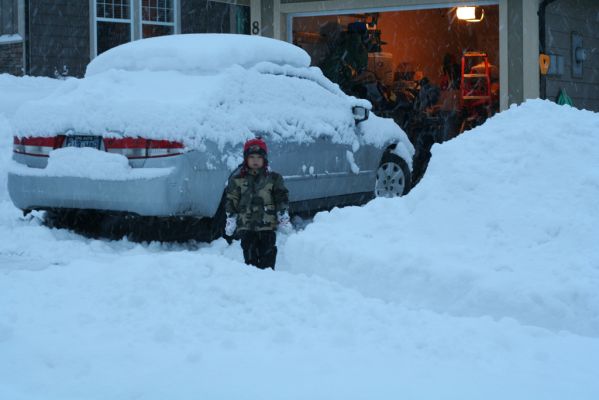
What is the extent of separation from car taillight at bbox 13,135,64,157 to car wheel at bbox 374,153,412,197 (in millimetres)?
3809

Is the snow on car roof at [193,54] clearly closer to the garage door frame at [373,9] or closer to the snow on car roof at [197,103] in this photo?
the snow on car roof at [197,103]

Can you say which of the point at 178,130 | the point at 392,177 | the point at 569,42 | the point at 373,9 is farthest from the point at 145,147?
the point at 569,42

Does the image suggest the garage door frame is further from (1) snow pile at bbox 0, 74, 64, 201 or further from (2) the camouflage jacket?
(2) the camouflage jacket

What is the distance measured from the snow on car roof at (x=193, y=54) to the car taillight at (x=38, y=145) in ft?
3.67

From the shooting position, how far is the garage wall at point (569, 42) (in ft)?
49.2

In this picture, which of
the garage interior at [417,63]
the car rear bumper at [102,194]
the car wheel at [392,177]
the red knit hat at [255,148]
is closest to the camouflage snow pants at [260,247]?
the red knit hat at [255,148]

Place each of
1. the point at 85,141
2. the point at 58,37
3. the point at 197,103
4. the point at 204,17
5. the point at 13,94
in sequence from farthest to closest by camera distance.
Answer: the point at 204,17
the point at 58,37
the point at 13,94
the point at 85,141
the point at 197,103

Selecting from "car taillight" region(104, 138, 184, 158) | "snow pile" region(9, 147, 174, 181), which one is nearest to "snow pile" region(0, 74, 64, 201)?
"snow pile" region(9, 147, 174, 181)

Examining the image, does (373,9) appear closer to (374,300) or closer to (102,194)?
(102,194)

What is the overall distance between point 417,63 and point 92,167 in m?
15.8

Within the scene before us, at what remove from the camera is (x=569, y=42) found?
51.8 ft

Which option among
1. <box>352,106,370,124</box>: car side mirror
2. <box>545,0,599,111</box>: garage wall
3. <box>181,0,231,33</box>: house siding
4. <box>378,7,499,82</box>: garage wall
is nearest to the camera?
<box>352,106,370,124</box>: car side mirror

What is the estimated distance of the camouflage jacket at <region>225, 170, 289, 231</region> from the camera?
750 centimetres

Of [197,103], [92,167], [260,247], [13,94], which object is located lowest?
[260,247]
